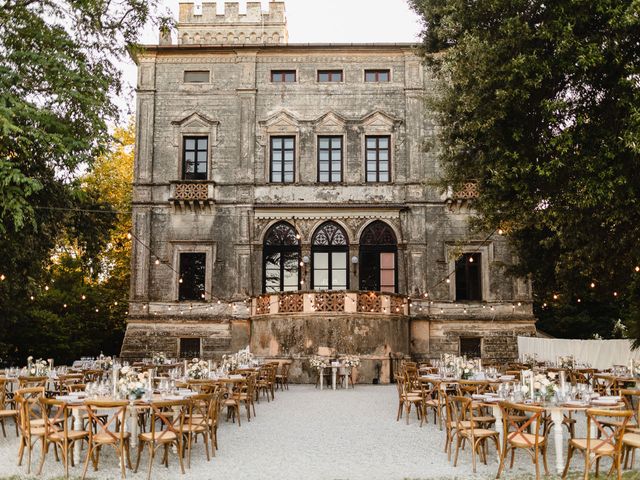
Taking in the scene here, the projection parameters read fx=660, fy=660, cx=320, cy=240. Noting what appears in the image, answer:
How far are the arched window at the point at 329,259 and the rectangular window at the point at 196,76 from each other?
782 cm

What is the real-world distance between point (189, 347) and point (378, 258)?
8.17 m

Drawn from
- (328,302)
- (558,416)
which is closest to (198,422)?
(558,416)

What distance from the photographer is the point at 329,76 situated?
2702 centimetres

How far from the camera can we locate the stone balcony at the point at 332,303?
72.7ft

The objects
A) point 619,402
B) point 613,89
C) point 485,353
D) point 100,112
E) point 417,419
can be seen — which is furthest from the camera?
point 485,353

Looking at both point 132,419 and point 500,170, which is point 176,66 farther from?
point 132,419

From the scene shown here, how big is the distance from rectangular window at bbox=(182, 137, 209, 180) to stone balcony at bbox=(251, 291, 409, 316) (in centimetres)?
651

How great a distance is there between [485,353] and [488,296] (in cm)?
220

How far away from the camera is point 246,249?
25828 mm

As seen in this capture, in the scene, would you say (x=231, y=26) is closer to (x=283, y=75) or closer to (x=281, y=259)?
(x=283, y=75)

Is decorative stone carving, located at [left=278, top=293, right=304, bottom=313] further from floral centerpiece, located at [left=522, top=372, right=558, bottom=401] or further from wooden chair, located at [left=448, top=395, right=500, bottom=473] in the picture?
floral centerpiece, located at [left=522, top=372, right=558, bottom=401]

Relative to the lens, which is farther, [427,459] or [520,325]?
[520,325]

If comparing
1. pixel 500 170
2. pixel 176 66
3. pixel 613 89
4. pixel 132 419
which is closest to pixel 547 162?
pixel 500 170

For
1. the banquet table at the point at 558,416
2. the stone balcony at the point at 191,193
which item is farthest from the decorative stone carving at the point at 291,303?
the banquet table at the point at 558,416
